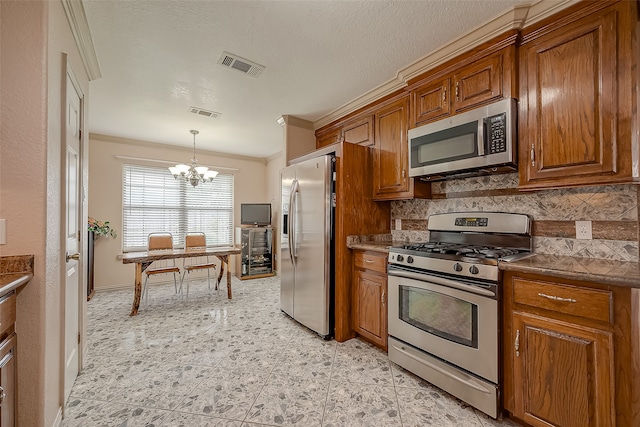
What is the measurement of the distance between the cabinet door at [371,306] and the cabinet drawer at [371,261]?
0.06 metres

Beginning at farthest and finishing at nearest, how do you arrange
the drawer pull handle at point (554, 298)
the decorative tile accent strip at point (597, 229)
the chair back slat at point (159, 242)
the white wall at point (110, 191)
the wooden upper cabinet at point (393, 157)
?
1. the white wall at point (110, 191)
2. the chair back slat at point (159, 242)
3. the wooden upper cabinet at point (393, 157)
4. the decorative tile accent strip at point (597, 229)
5. the drawer pull handle at point (554, 298)

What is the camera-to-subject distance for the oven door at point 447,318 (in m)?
1.59

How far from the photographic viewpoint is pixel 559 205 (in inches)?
71.6

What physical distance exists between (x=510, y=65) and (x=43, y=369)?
3.15m

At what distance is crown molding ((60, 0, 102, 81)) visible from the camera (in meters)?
1.65

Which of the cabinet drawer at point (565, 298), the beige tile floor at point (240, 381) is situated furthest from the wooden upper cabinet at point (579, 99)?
the beige tile floor at point (240, 381)

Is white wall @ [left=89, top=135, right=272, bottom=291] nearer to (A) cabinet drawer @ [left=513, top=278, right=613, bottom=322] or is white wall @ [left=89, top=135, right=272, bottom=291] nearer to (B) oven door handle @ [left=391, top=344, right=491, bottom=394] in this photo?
(B) oven door handle @ [left=391, top=344, right=491, bottom=394]

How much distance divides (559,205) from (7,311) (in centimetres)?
304

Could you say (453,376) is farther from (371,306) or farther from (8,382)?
(8,382)

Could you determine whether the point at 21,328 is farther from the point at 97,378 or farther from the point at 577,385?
the point at 577,385

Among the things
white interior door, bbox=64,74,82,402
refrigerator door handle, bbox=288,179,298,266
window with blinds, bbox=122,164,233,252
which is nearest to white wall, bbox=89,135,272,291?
window with blinds, bbox=122,164,233,252

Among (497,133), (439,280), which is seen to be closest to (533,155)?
(497,133)

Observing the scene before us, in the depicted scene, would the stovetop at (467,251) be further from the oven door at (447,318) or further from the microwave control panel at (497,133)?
the microwave control panel at (497,133)

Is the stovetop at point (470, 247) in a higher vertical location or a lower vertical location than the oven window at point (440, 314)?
higher
